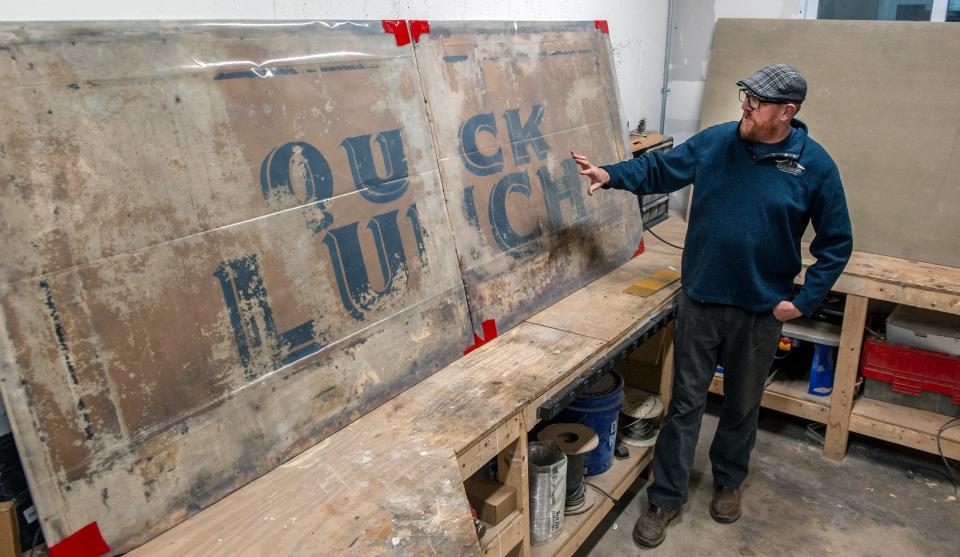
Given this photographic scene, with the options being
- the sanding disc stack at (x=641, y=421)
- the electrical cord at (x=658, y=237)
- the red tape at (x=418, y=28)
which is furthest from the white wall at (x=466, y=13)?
the sanding disc stack at (x=641, y=421)

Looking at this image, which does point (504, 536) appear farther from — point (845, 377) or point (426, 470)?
point (845, 377)

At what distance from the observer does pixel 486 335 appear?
6.63 feet

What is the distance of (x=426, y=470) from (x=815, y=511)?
188cm

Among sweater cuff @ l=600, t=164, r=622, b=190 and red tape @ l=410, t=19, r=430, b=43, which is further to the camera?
sweater cuff @ l=600, t=164, r=622, b=190

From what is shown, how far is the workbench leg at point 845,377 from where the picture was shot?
268 centimetres

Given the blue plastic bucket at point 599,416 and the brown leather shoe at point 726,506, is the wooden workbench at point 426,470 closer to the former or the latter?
the blue plastic bucket at point 599,416

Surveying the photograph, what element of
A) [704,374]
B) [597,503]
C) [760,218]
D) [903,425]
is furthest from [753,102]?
[903,425]

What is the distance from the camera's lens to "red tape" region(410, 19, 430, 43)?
1870 mm

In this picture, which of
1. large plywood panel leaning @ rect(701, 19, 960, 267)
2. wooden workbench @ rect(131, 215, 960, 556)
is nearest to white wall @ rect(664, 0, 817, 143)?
large plywood panel leaning @ rect(701, 19, 960, 267)

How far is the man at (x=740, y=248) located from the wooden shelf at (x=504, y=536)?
2.57 ft

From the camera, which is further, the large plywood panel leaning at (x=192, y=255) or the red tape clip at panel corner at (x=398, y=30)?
the red tape clip at panel corner at (x=398, y=30)

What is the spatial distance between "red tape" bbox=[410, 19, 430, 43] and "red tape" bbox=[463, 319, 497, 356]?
0.86 m

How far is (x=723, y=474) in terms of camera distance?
98.3 inches

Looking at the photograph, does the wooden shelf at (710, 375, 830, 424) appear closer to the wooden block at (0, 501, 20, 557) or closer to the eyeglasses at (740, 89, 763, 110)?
the eyeglasses at (740, 89, 763, 110)
